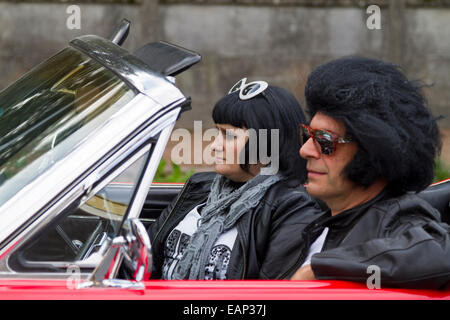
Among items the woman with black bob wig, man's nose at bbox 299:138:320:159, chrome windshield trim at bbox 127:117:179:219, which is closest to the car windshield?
chrome windshield trim at bbox 127:117:179:219

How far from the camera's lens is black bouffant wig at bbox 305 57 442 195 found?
209cm

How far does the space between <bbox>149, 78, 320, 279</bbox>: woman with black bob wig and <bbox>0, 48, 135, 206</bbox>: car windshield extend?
72cm

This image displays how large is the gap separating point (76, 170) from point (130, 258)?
28 centimetres

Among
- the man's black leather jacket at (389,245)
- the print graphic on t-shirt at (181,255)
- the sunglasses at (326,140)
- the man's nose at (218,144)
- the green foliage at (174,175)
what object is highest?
the sunglasses at (326,140)

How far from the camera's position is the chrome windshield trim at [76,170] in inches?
70.7

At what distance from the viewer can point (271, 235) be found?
8.36ft

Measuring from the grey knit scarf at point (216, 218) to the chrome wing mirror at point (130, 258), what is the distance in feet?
2.36

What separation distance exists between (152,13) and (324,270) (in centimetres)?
666

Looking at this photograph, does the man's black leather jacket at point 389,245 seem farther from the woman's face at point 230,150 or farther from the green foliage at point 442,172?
the green foliage at point 442,172

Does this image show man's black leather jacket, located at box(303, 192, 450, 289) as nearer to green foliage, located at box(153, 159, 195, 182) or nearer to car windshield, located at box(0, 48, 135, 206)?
car windshield, located at box(0, 48, 135, 206)

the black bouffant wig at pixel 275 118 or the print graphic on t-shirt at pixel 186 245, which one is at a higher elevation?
the black bouffant wig at pixel 275 118

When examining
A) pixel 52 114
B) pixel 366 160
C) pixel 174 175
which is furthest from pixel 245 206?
pixel 174 175

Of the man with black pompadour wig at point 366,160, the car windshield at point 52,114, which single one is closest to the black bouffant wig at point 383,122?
Answer: the man with black pompadour wig at point 366,160

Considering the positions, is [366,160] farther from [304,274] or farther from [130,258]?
[130,258]
